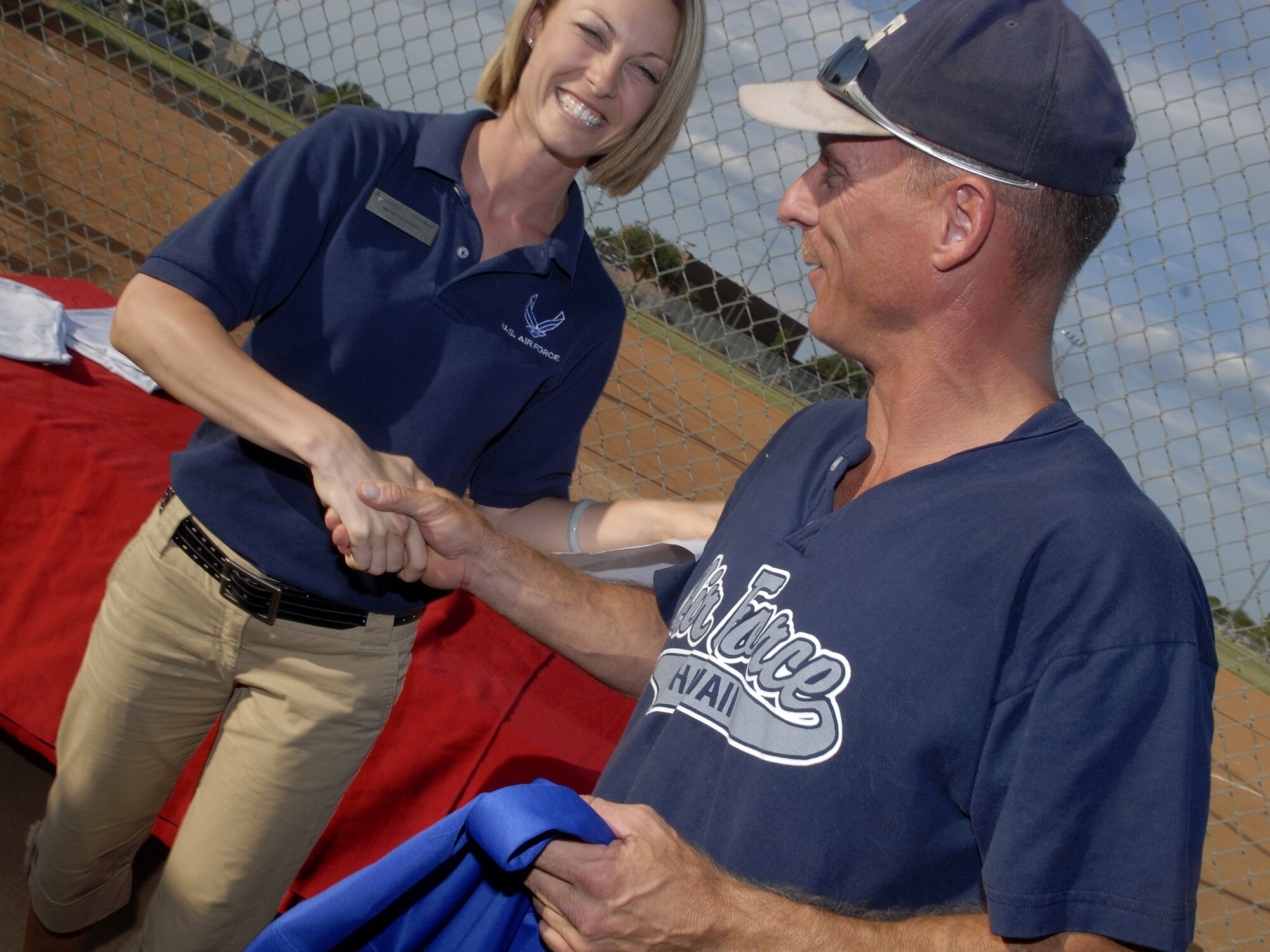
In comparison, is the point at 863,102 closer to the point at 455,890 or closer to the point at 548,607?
the point at 548,607

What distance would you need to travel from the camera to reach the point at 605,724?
2.70 m

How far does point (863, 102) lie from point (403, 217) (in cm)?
97

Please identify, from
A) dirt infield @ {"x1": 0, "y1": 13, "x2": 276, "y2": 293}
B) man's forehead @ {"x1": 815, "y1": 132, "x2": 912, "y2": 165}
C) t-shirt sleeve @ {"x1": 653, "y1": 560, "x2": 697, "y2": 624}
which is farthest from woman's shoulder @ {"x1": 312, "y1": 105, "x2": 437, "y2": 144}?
dirt infield @ {"x1": 0, "y1": 13, "x2": 276, "y2": 293}

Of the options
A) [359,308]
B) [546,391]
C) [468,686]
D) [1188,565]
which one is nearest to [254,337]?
[359,308]

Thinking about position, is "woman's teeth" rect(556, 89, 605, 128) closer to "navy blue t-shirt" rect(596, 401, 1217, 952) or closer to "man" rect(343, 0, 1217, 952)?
"man" rect(343, 0, 1217, 952)

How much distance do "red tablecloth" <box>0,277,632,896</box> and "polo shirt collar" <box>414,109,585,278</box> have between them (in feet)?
3.92

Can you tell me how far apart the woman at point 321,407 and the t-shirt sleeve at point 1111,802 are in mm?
1127

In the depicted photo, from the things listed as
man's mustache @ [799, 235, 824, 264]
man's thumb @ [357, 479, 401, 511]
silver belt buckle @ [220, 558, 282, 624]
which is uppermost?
man's mustache @ [799, 235, 824, 264]

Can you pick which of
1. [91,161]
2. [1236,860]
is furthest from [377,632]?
[91,161]

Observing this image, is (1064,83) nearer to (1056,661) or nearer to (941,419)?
(941,419)

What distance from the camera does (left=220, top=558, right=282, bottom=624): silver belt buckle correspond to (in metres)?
1.88

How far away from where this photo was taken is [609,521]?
7.34ft

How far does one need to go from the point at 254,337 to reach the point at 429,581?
646 mm

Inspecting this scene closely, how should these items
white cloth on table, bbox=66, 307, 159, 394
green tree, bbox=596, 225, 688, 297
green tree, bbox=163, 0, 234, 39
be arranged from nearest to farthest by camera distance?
white cloth on table, bbox=66, 307, 159, 394
green tree, bbox=596, 225, 688, 297
green tree, bbox=163, 0, 234, 39
